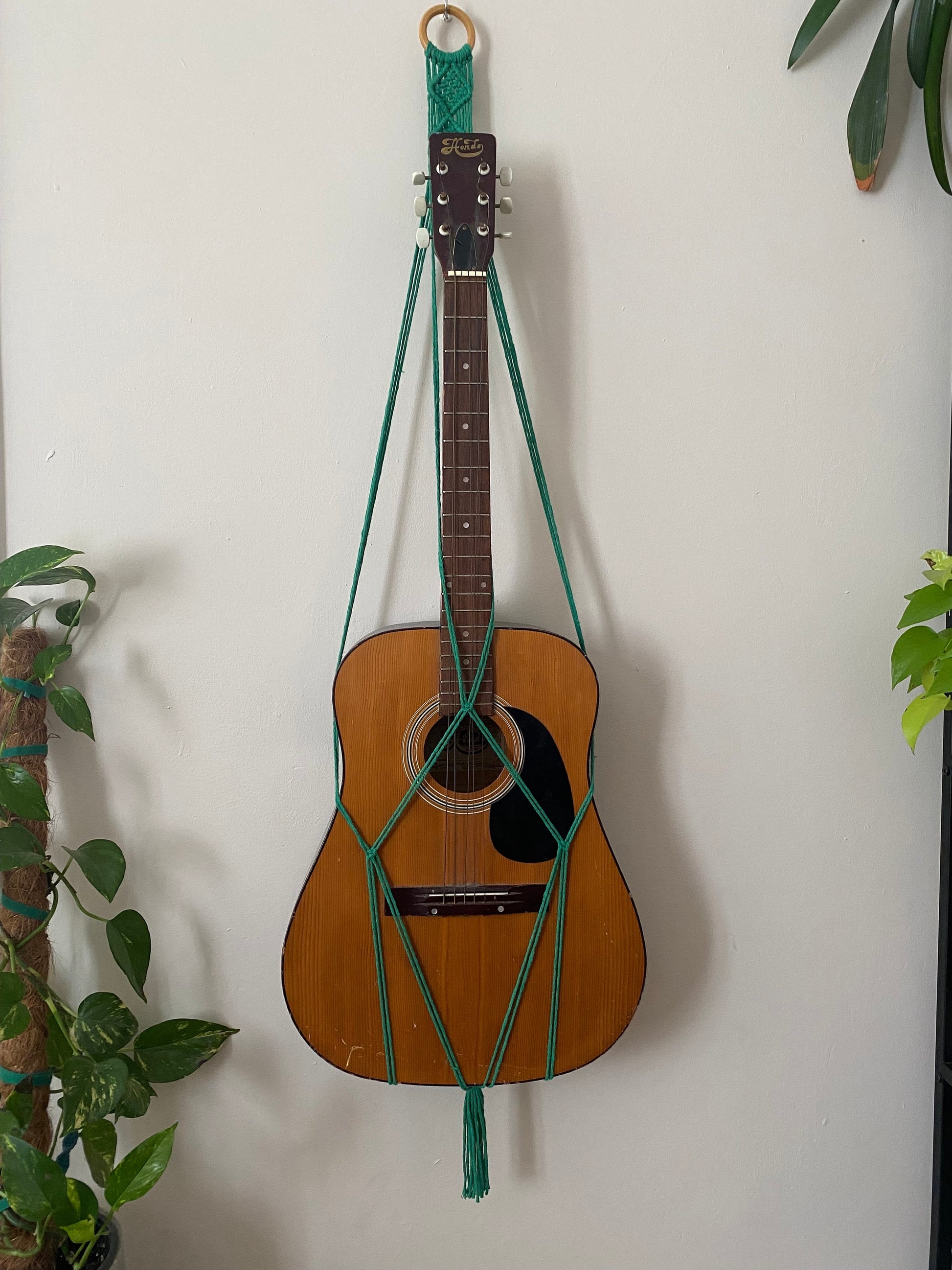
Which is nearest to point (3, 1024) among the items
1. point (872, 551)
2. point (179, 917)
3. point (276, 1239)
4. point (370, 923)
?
point (179, 917)

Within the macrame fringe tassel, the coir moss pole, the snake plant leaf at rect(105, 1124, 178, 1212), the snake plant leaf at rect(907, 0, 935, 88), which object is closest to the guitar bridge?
the macrame fringe tassel

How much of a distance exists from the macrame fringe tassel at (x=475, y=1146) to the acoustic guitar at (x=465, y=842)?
5 cm

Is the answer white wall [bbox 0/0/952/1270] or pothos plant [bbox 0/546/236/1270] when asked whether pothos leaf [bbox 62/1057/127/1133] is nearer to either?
pothos plant [bbox 0/546/236/1270]

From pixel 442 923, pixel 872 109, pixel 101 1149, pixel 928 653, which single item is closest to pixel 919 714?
pixel 928 653

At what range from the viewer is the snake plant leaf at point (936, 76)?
3.35 feet

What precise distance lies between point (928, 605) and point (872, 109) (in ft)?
2.01

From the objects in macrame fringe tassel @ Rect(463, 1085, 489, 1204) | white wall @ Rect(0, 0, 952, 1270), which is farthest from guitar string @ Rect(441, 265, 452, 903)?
macrame fringe tassel @ Rect(463, 1085, 489, 1204)

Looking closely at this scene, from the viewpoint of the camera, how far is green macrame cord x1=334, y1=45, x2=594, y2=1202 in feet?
3.22

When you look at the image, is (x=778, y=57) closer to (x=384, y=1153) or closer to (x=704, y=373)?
(x=704, y=373)

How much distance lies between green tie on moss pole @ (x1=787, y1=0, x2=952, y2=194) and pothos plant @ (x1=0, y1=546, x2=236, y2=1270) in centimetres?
106

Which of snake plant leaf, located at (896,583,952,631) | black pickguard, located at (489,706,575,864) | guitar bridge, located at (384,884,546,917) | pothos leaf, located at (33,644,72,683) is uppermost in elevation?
snake plant leaf, located at (896,583,952,631)

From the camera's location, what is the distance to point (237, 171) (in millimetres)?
1037

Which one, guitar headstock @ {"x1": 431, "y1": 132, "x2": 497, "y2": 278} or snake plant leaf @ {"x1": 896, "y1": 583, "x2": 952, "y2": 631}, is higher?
guitar headstock @ {"x1": 431, "y1": 132, "x2": 497, "y2": 278}

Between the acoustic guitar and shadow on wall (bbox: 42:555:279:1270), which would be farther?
shadow on wall (bbox: 42:555:279:1270)
